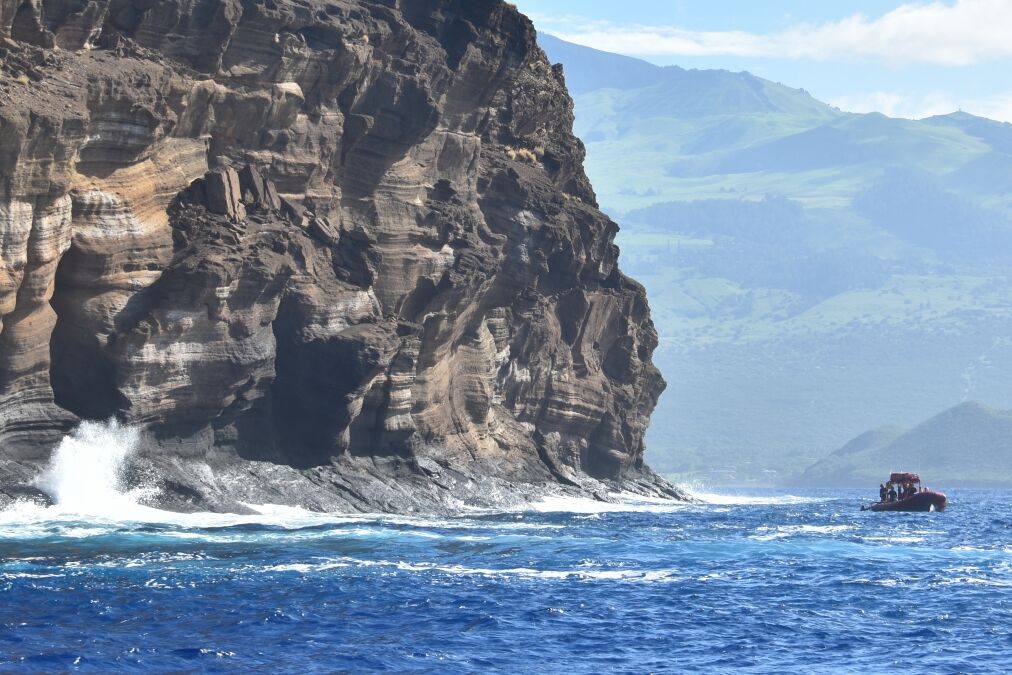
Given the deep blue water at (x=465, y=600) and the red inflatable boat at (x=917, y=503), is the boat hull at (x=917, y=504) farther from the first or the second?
the deep blue water at (x=465, y=600)

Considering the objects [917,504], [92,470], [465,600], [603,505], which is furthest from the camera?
[917,504]

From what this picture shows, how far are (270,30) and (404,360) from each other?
19.6 metres

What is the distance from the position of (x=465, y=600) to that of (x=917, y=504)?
258 ft

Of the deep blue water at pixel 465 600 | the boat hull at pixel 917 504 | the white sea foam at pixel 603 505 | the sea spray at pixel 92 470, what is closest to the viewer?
the deep blue water at pixel 465 600

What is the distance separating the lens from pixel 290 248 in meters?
76.2

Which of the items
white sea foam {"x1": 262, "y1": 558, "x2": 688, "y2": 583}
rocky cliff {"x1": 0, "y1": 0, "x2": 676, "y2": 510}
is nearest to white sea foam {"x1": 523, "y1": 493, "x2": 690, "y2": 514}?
rocky cliff {"x1": 0, "y1": 0, "x2": 676, "y2": 510}

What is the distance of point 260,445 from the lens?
77.1 meters

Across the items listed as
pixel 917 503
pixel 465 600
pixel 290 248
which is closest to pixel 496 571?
pixel 465 600

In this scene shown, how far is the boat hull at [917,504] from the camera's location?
386ft

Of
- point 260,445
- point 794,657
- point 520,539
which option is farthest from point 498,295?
point 794,657

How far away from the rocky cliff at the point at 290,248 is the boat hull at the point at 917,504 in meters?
22.8

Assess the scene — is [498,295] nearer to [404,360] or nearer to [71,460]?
[404,360]

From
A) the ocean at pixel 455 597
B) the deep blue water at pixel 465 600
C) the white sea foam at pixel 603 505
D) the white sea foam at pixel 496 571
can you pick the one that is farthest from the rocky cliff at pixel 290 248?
the white sea foam at pixel 496 571

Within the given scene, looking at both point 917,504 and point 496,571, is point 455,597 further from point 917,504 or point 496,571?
point 917,504
